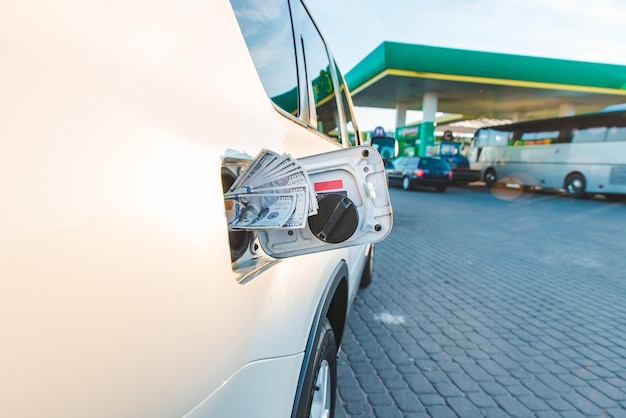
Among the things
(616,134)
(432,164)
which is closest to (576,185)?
(616,134)

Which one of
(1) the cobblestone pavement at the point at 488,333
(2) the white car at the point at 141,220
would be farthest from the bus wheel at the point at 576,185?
(2) the white car at the point at 141,220

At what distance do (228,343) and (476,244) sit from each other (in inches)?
266

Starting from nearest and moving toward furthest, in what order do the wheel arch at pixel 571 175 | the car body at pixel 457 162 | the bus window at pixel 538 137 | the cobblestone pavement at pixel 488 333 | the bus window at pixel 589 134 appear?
the cobblestone pavement at pixel 488 333, the bus window at pixel 589 134, the wheel arch at pixel 571 175, the bus window at pixel 538 137, the car body at pixel 457 162

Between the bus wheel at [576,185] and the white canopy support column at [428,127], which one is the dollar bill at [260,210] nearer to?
the bus wheel at [576,185]

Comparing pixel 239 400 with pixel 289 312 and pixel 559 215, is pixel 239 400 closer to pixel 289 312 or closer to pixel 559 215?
pixel 289 312

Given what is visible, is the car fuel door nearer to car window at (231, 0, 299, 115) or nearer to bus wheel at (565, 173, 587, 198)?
car window at (231, 0, 299, 115)

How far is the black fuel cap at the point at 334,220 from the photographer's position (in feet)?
3.30

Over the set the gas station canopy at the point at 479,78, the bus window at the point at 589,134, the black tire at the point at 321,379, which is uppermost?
the gas station canopy at the point at 479,78

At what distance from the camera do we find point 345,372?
273 cm

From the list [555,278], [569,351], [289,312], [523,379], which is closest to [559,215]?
[555,278]

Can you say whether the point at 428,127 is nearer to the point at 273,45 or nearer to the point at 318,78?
the point at 318,78

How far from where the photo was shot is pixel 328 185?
3.52 ft

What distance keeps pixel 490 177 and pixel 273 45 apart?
2052 cm

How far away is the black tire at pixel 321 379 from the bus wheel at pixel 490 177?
65.4 feet
